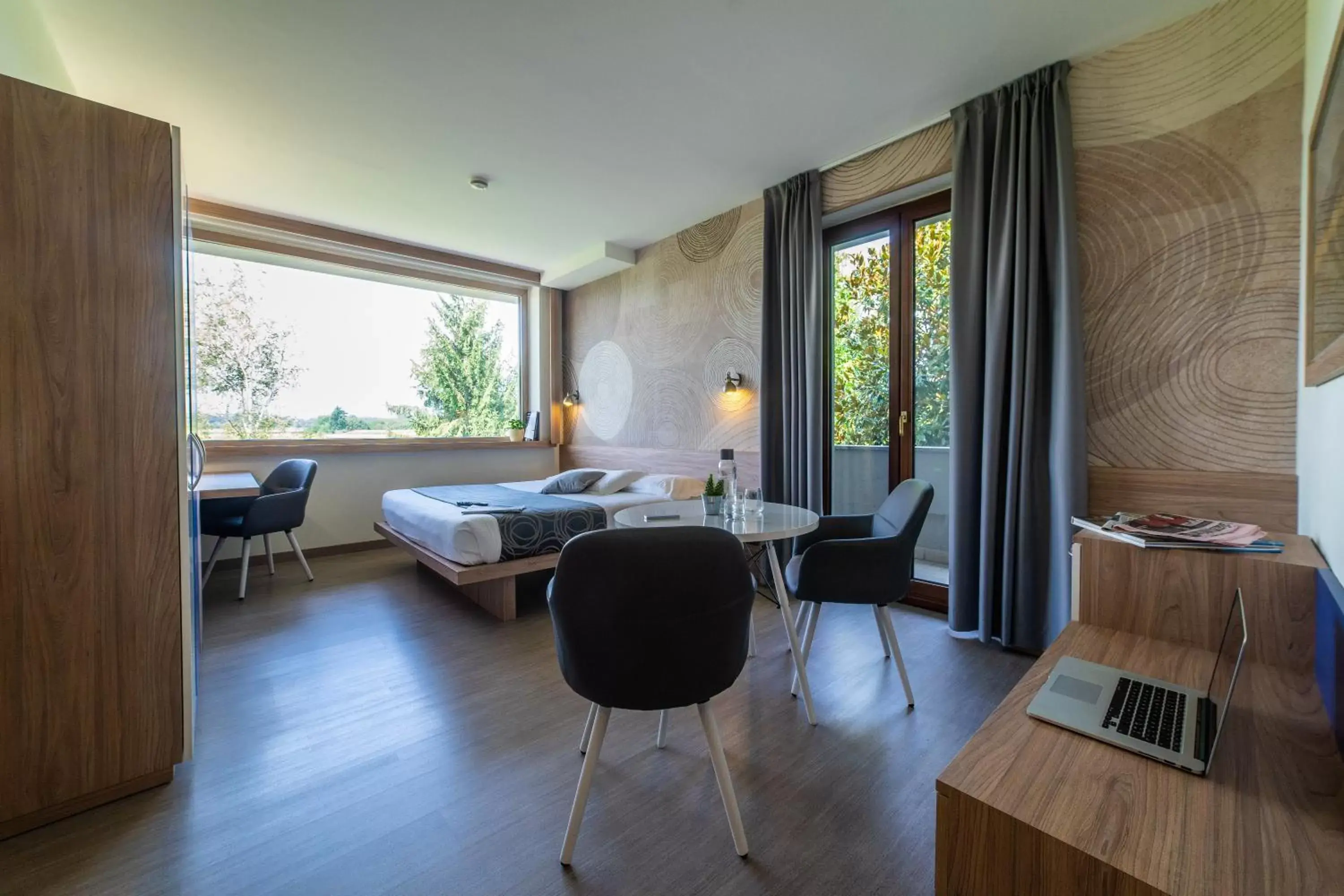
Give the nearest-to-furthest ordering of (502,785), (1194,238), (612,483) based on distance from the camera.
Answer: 1. (502,785)
2. (1194,238)
3. (612,483)

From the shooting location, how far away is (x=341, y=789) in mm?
1684

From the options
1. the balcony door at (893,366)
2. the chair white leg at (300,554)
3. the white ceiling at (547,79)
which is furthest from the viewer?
the chair white leg at (300,554)

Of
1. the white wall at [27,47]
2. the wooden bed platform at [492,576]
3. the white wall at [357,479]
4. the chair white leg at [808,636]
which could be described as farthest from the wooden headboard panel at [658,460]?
the white wall at [27,47]

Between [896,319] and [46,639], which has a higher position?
[896,319]

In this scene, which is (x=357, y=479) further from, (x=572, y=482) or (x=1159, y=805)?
(x=1159, y=805)

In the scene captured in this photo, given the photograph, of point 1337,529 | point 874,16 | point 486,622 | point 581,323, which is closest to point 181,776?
point 486,622

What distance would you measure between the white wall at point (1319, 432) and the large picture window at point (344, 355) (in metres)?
5.45

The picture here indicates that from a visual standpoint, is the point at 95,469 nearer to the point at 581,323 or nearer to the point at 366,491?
the point at 366,491

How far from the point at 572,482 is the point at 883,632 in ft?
8.68

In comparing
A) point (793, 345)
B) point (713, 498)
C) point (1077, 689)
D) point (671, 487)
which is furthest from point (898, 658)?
point (671, 487)

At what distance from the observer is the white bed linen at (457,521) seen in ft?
10.1

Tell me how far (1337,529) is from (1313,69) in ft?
5.52

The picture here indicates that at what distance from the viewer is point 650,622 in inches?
51.0

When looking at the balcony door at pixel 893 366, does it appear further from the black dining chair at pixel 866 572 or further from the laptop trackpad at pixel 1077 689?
the laptop trackpad at pixel 1077 689
